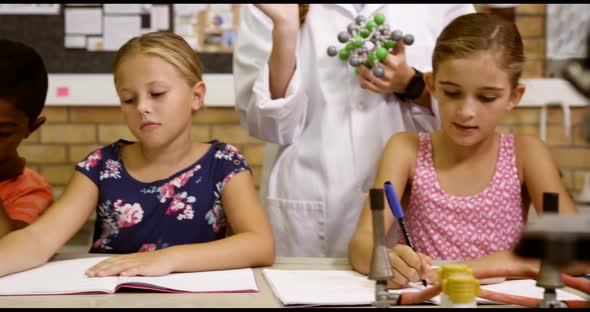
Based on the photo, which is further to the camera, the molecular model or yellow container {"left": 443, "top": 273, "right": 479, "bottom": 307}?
the molecular model

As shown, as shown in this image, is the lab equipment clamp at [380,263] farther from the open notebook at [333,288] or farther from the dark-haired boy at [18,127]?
the dark-haired boy at [18,127]

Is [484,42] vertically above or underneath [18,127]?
above

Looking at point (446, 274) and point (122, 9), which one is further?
point (122, 9)

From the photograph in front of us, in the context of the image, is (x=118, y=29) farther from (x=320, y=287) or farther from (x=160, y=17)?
(x=320, y=287)

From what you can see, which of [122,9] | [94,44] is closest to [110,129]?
[94,44]

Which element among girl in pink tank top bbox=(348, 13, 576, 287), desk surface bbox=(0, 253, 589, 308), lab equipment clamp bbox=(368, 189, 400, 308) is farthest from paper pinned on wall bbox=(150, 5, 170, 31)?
lab equipment clamp bbox=(368, 189, 400, 308)

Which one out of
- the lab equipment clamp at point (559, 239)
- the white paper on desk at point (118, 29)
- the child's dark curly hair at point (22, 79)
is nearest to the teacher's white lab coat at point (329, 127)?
the child's dark curly hair at point (22, 79)

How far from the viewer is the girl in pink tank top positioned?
1146 millimetres

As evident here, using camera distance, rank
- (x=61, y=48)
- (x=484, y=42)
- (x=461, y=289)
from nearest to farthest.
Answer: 1. (x=461, y=289)
2. (x=484, y=42)
3. (x=61, y=48)

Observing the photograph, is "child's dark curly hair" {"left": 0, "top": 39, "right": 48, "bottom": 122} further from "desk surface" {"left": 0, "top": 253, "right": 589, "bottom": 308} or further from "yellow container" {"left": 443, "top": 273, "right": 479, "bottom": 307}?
"yellow container" {"left": 443, "top": 273, "right": 479, "bottom": 307}

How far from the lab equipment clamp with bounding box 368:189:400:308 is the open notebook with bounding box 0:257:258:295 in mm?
268

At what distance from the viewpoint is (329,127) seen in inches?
56.5

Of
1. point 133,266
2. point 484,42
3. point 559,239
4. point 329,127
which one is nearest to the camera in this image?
point 559,239

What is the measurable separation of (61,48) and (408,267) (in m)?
2.13
